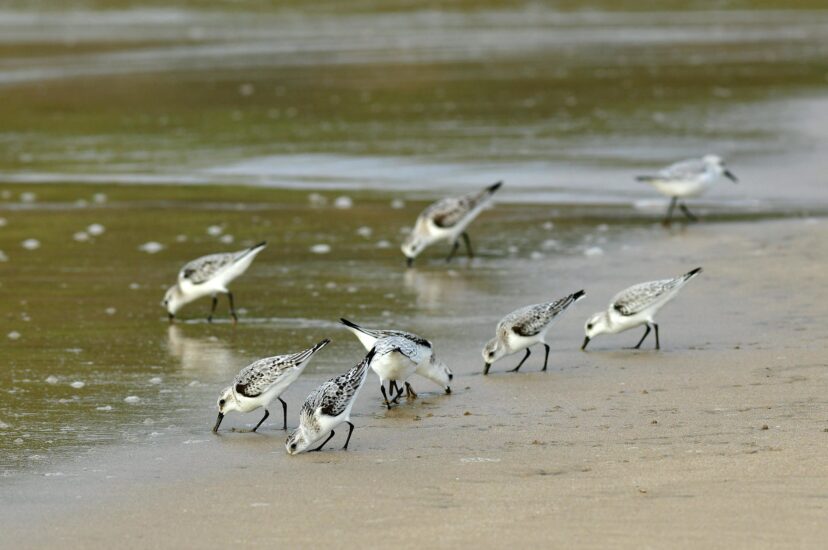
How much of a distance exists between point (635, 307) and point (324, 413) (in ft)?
9.84

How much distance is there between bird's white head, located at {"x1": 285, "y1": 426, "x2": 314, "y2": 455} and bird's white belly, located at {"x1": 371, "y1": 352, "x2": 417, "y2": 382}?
92cm

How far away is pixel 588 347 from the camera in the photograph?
10102 mm

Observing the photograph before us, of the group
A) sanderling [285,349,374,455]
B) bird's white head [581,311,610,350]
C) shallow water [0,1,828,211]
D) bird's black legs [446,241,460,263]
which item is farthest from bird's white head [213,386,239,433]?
shallow water [0,1,828,211]

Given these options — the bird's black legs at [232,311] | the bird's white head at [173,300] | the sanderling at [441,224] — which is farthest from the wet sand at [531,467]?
the sanderling at [441,224]

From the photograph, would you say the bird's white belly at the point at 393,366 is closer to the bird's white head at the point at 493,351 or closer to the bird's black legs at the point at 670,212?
the bird's white head at the point at 493,351

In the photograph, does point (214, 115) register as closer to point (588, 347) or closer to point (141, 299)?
point (141, 299)

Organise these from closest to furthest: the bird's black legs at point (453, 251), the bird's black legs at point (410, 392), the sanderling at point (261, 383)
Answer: the sanderling at point (261, 383) < the bird's black legs at point (410, 392) < the bird's black legs at point (453, 251)

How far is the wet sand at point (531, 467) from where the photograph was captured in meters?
6.28

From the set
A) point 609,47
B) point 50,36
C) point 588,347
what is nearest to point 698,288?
point 588,347

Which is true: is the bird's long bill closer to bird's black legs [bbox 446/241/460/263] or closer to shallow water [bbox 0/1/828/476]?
shallow water [bbox 0/1/828/476]

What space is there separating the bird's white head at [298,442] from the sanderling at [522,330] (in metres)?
2.05

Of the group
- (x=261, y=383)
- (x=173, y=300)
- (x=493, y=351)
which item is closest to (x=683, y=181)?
(x=173, y=300)

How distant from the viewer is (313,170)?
718 inches

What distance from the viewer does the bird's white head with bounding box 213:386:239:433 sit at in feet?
26.7
